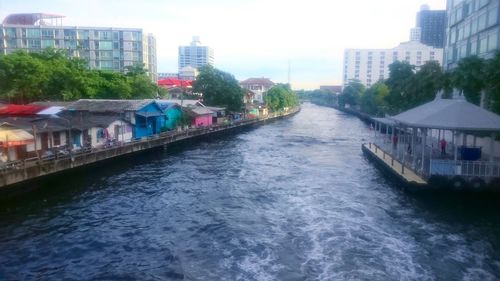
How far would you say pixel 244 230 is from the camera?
67.0 ft

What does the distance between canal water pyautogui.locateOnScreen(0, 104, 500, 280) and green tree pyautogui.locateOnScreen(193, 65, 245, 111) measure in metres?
46.5

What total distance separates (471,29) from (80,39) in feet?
324

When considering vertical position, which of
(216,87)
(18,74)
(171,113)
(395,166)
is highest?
(18,74)

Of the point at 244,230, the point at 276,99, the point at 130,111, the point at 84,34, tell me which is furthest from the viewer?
the point at 276,99

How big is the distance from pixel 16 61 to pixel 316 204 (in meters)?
43.5

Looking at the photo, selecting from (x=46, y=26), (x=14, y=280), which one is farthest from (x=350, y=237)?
(x=46, y=26)

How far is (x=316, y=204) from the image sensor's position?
988 inches

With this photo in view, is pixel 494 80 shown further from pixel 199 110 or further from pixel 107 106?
pixel 199 110

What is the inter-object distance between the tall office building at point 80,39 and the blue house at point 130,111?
202ft

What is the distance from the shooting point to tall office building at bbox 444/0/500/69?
40.3 m

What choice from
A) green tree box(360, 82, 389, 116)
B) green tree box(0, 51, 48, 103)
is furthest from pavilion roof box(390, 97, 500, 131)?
green tree box(360, 82, 389, 116)

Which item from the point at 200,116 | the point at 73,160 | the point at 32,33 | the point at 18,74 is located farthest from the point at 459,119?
the point at 32,33

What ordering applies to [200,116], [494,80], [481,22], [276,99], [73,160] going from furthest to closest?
[276,99] < [200,116] < [481,22] < [73,160] < [494,80]

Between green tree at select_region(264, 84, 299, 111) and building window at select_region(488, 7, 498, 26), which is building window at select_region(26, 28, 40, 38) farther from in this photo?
building window at select_region(488, 7, 498, 26)
